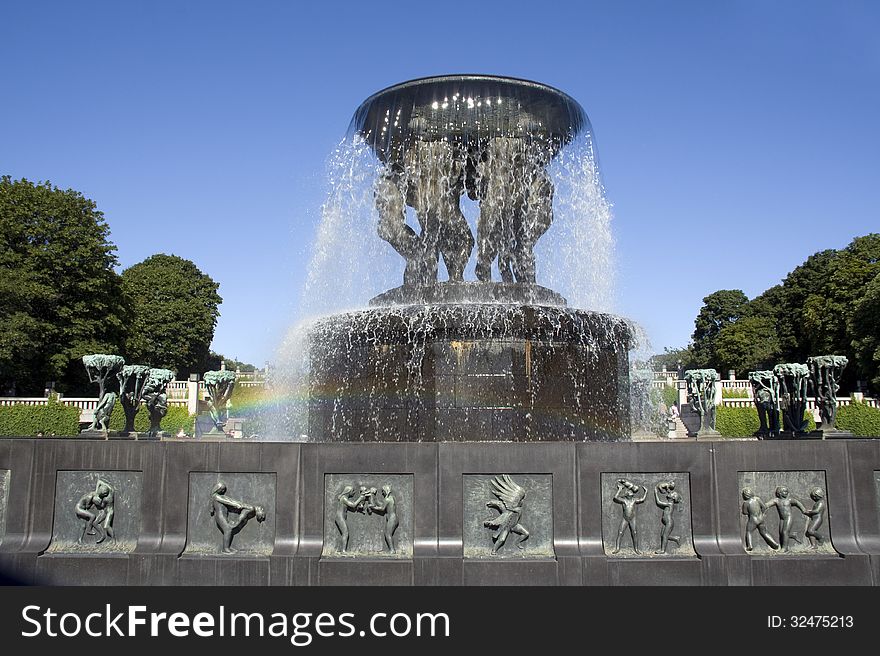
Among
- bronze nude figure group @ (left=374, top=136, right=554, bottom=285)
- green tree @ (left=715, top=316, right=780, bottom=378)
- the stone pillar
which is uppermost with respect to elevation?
green tree @ (left=715, top=316, right=780, bottom=378)

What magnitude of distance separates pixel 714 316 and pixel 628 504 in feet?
290

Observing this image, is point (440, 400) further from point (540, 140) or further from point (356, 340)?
point (540, 140)

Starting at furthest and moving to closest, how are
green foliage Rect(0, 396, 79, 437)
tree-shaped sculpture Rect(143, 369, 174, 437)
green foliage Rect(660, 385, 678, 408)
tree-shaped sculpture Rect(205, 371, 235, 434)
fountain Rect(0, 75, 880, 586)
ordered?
green foliage Rect(660, 385, 678, 408), green foliage Rect(0, 396, 79, 437), tree-shaped sculpture Rect(205, 371, 235, 434), tree-shaped sculpture Rect(143, 369, 174, 437), fountain Rect(0, 75, 880, 586)

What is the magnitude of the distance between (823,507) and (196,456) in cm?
683

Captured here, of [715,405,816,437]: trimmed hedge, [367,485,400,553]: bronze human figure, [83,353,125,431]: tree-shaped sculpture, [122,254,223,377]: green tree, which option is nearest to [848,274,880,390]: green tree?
[715,405,816,437]: trimmed hedge

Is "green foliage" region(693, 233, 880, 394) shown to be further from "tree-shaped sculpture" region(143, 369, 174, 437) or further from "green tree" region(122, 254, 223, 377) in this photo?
"green tree" region(122, 254, 223, 377)

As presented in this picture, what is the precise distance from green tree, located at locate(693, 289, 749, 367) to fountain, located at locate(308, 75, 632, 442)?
7844cm

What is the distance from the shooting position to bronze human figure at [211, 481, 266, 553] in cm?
806

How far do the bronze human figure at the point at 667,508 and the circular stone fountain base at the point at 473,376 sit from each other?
2666mm

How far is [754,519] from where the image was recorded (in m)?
8.06

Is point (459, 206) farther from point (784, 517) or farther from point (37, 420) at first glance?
point (37, 420)

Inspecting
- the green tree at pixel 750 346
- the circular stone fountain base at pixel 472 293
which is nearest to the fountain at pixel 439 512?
the circular stone fountain base at pixel 472 293

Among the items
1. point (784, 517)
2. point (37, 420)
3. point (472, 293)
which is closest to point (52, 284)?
point (37, 420)

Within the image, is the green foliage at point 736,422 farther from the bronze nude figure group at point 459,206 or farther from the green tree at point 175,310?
the green tree at point 175,310
